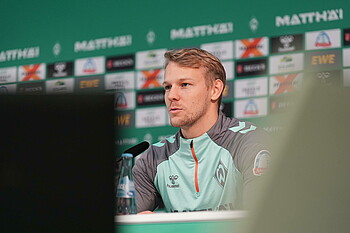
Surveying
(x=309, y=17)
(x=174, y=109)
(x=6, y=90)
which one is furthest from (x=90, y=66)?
(x=6, y=90)

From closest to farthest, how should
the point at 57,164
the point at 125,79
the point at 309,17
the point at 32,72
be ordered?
the point at 57,164, the point at 309,17, the point at 125,79, the point at 32,72

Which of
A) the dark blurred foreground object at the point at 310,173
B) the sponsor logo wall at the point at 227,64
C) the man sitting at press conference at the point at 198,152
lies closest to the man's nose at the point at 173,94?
the man sitting at press conference at the point at 198,152

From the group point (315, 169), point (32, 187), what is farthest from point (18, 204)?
point (315, 169)

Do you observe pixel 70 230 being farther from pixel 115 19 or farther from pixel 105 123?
pixel 115 19

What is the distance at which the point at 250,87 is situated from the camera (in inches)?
149

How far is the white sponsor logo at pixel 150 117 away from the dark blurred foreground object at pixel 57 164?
335 cm

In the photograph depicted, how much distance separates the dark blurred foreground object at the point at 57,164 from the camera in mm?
613

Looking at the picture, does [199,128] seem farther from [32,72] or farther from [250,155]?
[32,72]

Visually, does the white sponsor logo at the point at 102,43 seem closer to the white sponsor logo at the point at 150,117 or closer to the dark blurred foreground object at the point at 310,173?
the white sponsor logo at the point at 150,117

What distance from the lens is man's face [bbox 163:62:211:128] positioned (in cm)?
246

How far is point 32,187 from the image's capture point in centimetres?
63

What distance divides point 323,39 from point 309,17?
16cm

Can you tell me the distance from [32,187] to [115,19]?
3.70 m

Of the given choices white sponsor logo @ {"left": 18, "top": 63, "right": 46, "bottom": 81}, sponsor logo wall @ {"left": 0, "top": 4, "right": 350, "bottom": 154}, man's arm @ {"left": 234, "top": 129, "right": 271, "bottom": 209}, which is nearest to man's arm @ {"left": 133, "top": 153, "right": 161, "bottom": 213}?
man's arm @ {"left": 234, "top": 129, "right": 271, "bottom": 209}
